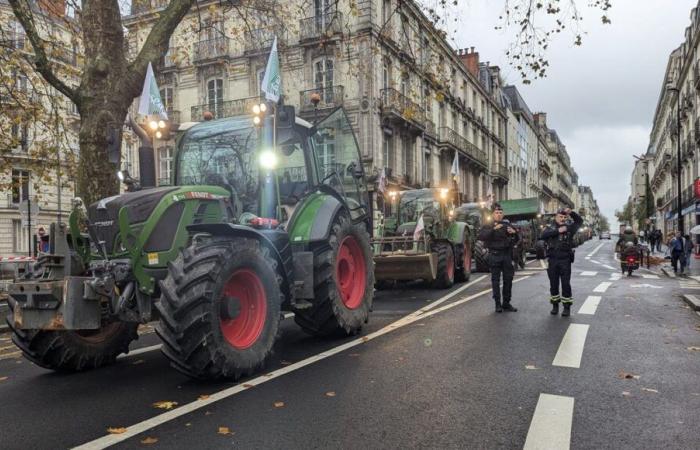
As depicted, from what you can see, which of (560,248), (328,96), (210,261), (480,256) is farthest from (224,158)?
(328,96)

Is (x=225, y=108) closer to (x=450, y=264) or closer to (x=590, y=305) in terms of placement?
(x=450, y=264)

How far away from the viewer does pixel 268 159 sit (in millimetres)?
5992

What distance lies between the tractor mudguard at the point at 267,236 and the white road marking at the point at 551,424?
2.85 m

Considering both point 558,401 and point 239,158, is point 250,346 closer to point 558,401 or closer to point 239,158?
point 239,158

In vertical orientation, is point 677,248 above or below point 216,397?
above

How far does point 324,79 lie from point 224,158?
23997mm

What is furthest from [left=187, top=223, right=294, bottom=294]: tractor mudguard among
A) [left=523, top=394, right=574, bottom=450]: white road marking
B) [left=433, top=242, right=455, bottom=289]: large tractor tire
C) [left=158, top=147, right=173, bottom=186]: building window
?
[left=433, top=242, right=455, bottom=289]: large tractor tire

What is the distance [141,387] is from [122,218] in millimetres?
1546

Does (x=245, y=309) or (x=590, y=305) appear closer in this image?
(x=245, y=309)

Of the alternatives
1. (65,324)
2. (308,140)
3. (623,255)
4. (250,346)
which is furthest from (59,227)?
(623,255)

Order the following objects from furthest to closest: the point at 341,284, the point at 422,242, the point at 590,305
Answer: the point at 422,242 → the point at 590,305 → the point at 341,284

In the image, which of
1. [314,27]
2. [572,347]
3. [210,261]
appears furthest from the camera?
[314,27]

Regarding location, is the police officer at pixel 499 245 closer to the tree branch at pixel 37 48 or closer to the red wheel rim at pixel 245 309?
the red wheel rim at pixel 245 309

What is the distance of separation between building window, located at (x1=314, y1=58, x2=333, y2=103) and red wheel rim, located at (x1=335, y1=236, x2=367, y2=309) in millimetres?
22331
